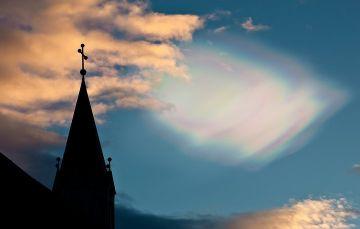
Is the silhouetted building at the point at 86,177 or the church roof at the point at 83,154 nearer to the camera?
the silhouetted building at the point at 86,177

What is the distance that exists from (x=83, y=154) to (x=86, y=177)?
1592 mm

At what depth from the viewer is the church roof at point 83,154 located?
4847 centimetres

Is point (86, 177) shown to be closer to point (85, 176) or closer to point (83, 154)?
point (85, 176)

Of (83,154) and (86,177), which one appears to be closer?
(86,177)

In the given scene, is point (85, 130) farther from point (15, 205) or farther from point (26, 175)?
point (15, 205)

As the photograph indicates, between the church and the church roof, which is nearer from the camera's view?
the church

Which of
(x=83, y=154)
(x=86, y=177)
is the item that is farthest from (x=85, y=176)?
(x=83, y=154)

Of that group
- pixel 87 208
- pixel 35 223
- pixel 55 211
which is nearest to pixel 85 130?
pixel 87 208

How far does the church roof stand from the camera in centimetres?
4847

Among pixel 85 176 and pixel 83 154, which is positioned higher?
pixel 83 154

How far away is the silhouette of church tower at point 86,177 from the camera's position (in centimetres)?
4788

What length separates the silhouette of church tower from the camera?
47875 millimetres

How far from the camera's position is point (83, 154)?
1927 inches

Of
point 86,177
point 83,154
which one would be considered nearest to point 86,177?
point 86,177
